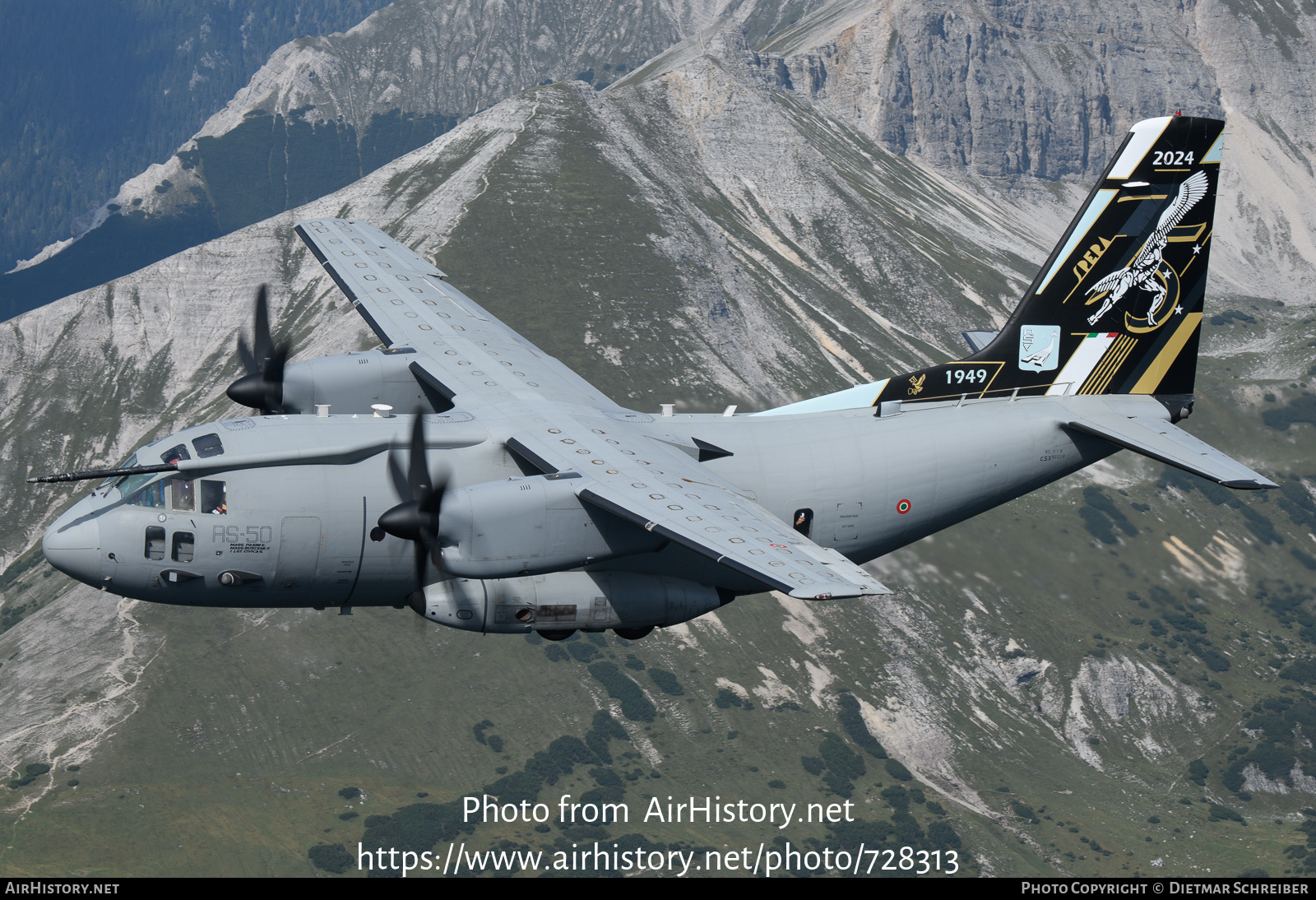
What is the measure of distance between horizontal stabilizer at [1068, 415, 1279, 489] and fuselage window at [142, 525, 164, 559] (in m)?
28.9

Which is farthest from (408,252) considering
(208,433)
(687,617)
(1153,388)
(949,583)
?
(949,583)

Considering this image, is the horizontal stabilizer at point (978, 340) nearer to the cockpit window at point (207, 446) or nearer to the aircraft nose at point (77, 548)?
the cockpit window at point (207, 446)

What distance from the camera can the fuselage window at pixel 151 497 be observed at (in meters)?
32.3

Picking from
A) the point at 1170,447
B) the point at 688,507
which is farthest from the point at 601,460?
the point at 1170,447

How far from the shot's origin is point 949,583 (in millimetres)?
115562

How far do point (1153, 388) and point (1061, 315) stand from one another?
4203 millimetres

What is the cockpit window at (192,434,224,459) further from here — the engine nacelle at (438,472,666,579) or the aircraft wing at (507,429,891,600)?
the aircraft wing at (507,429,891,600)

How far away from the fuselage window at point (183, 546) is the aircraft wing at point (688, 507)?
8.92m

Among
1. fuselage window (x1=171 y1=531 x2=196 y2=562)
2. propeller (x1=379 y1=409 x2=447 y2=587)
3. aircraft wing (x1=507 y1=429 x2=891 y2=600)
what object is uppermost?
propeller (x1=379 y1=409 x2=447 y2=587)

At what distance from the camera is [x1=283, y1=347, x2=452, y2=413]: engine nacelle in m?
40.2

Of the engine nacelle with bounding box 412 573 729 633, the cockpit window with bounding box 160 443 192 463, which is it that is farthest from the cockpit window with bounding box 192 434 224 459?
the engine nacelle with bounding box 412 573 729 633

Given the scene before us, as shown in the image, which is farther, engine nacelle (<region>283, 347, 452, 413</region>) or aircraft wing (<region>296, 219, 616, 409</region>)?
aircraft wing (<region>296, 219, 616, 409</region>)

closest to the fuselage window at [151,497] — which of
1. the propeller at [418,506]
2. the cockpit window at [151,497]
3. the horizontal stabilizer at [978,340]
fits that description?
the cockpit window at [151,497]
